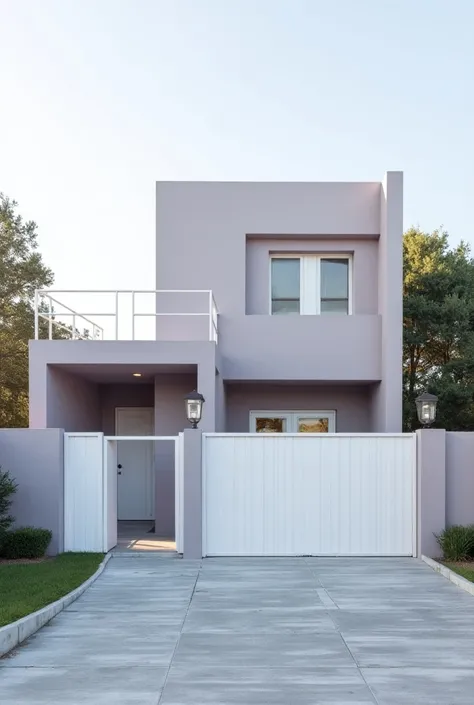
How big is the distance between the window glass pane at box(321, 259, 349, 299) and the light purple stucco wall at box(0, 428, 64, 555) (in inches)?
290

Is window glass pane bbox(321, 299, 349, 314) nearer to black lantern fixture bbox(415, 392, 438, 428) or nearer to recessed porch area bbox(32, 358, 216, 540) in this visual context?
recessed porch area bbox(32, 358, 216, 540)

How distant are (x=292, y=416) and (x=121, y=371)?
4.38m

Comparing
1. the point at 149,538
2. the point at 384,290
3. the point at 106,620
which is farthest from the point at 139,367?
the point at 106,620

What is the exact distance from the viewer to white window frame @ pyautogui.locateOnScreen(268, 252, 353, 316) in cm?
1664

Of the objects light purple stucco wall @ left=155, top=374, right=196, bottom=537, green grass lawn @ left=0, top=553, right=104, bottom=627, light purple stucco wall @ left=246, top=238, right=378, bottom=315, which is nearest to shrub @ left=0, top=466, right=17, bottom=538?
green grass lawn @ left=0, top=553, right=104, bottom=627

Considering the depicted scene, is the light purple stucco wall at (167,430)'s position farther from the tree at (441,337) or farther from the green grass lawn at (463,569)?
the tree at (441,337)

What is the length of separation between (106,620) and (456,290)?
1587 centimetres

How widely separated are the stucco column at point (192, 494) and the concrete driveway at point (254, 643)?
3.88 feet

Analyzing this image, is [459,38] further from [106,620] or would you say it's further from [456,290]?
[106,620]

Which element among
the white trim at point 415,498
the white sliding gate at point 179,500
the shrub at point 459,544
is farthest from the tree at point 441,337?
the white sliding gate at point 179,500

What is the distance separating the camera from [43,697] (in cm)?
544

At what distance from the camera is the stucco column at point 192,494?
38.0ft

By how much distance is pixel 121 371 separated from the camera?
14867 mm

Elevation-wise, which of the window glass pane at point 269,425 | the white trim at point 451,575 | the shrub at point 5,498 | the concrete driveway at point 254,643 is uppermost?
the window glass pane at point 269,425
